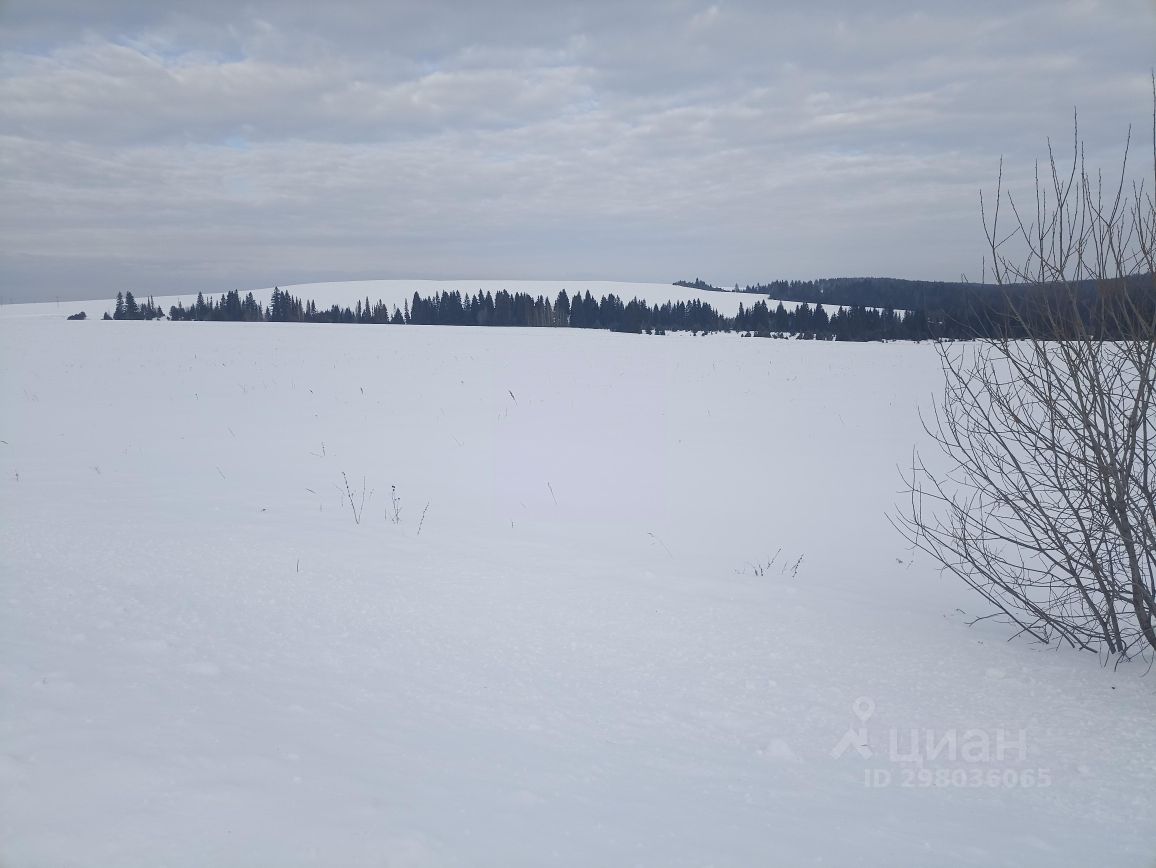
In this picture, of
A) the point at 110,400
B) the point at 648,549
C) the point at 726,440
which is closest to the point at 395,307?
the point at 110,400

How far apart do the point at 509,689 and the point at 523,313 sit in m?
71.9

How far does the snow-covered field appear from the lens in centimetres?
257

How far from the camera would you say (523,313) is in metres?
74.1

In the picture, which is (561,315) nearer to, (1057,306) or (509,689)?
(1057,306)

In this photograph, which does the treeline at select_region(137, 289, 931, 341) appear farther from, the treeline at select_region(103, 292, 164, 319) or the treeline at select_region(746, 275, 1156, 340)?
the treeline at select_region(746, 275, 1156, 340)

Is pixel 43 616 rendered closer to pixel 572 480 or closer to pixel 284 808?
pixel 284 808

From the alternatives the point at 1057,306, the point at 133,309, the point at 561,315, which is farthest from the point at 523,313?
the point at 1057,306

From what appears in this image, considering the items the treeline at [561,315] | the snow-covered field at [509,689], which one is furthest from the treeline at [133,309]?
the snow-covered field at [509,689]

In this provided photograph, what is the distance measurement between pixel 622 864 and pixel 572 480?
8.41m

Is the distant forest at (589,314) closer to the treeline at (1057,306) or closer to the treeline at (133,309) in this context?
the treeline at (133,309)

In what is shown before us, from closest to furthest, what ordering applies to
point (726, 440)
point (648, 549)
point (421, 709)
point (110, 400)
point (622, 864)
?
point (622, 864)
point (421, 709)
point (648, 549)
point (726, 440)
point (110, 400)

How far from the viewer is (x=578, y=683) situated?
397cm

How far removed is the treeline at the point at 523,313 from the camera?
63094mm

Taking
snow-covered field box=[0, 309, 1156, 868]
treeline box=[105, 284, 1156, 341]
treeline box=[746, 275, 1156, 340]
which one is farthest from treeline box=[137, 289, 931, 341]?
treeline box=[746, 275, 1156, 340]
